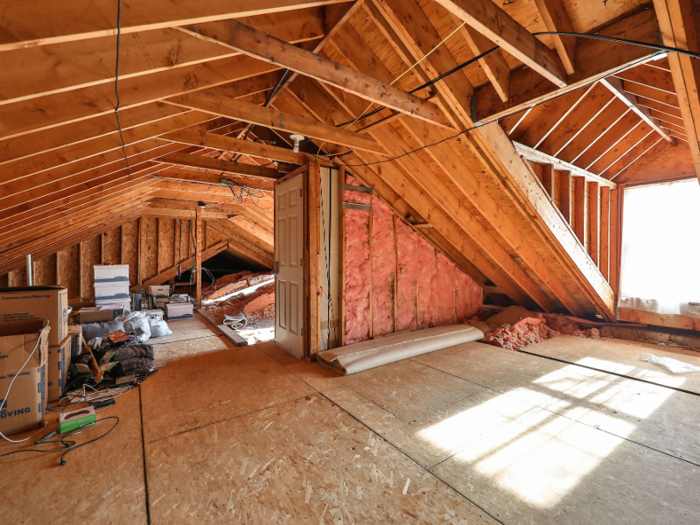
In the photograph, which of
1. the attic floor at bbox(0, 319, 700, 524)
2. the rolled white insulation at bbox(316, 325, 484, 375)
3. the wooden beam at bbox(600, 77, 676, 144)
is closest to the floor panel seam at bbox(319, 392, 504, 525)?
the attic floor at bbox(0, 319, 700, 524)

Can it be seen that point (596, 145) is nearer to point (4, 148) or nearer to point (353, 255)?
point (353, 255)

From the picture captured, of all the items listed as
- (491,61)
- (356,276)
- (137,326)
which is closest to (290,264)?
(356,276)

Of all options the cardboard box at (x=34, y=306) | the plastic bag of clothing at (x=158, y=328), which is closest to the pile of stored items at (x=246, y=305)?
the plastic bag of clothing at (x=158, y=328)

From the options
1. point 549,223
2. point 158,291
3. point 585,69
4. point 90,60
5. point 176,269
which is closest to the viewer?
point 90,60

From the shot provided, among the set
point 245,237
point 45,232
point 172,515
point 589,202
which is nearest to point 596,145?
point 589,202

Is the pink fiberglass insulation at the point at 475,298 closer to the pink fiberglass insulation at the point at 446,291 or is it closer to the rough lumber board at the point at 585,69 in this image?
the pink fiberglass insulation at the point at 446,291

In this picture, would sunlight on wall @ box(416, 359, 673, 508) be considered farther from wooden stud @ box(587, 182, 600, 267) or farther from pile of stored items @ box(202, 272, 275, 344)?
pile of stored items @ box(202, 272, 275, 344)

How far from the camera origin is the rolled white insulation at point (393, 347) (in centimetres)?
344

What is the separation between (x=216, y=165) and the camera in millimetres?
3748

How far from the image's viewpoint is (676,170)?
13.7 ft

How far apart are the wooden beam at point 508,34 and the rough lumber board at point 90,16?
97cm

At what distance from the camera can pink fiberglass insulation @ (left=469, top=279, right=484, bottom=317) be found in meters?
5.64

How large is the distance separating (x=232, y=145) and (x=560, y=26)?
2804mm

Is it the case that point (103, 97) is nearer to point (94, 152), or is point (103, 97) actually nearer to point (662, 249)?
point (94, 152)
